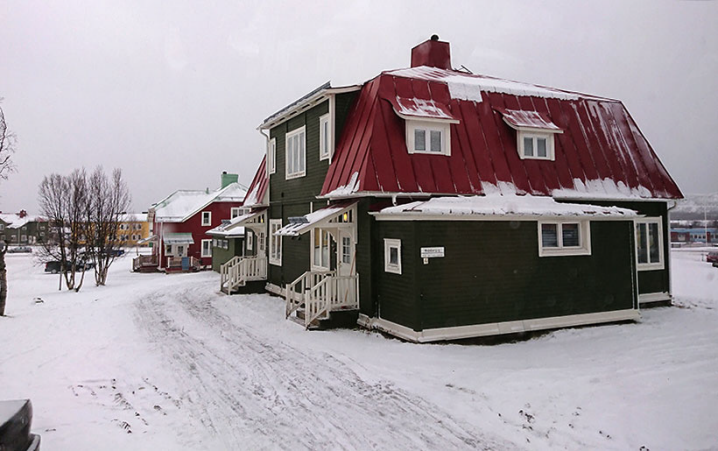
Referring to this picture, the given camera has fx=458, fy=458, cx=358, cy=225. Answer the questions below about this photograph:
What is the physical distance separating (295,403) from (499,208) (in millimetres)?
6104

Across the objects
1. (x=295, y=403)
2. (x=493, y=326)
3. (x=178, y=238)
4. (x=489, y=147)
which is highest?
(x=489, y=147)

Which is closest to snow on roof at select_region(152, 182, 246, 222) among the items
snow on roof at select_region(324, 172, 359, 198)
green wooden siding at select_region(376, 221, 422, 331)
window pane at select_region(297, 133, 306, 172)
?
window pane at select_region(297, 133, 306, 172)

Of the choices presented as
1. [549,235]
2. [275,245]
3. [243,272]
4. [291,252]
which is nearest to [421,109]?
[549,235]

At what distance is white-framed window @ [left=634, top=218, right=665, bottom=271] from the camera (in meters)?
14.2

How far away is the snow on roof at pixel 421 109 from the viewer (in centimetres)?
1119

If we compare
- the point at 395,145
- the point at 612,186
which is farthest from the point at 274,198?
the point at 612,186

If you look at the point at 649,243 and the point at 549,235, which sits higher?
the point at 549,235

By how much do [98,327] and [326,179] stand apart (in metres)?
6.97

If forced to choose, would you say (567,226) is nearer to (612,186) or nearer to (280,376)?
(612,186)

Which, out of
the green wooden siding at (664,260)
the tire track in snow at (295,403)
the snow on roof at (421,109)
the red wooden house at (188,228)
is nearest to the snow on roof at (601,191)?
the green wooden siding at (664,260)

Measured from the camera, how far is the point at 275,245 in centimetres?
1722

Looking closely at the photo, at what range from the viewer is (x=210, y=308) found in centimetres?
1456

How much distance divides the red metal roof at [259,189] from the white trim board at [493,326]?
8.05 m

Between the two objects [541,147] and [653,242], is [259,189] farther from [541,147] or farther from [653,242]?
[653,242]
